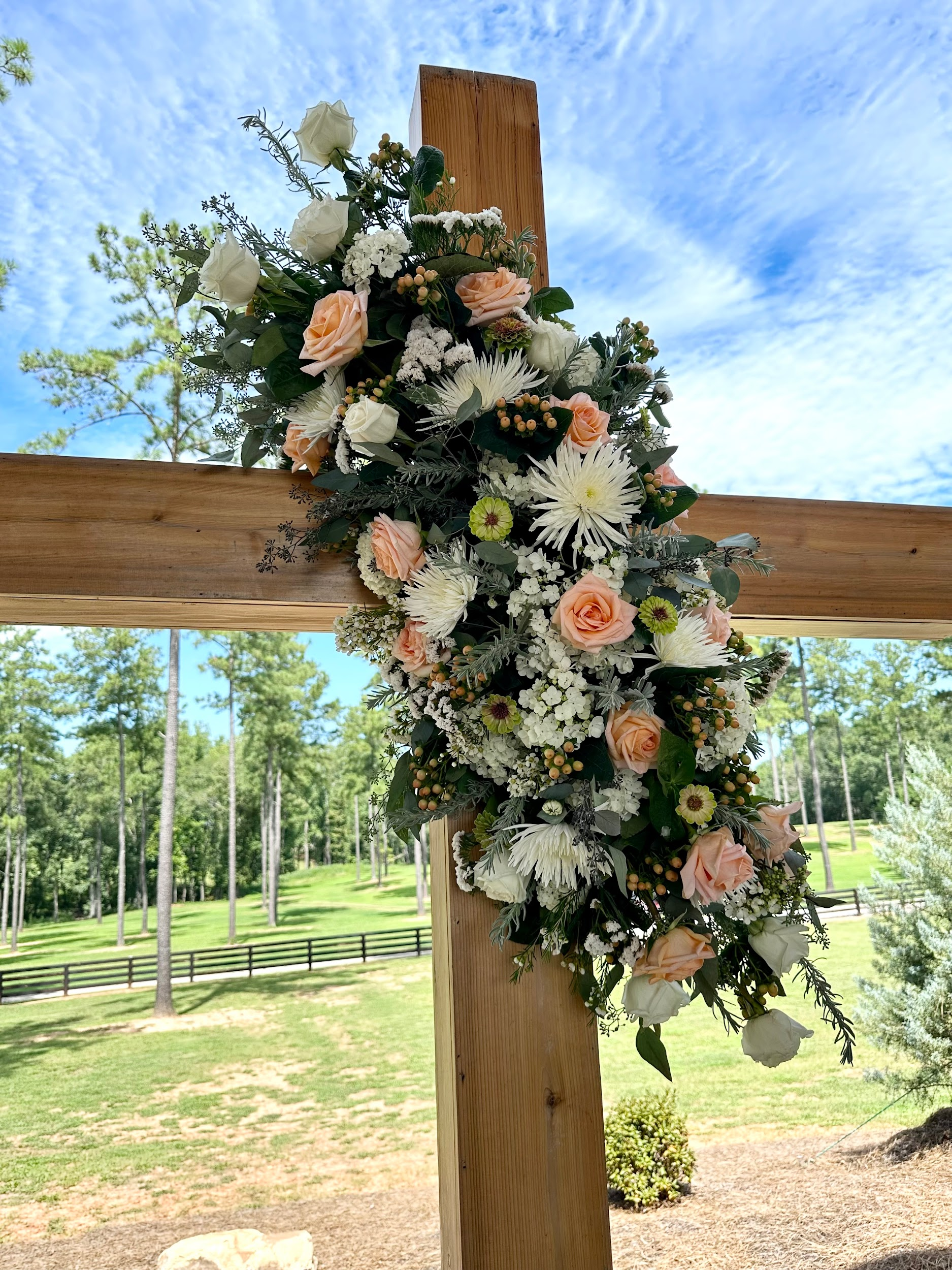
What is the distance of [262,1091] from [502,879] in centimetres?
515

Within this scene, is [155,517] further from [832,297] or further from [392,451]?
[832,297]

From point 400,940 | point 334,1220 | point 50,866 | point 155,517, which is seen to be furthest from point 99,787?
point 155,517

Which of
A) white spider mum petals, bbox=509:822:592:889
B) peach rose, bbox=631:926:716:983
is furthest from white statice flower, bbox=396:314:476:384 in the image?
peach rose, bbox=631:926:716:983

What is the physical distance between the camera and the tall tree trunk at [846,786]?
6.89m

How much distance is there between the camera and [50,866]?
6168 mm

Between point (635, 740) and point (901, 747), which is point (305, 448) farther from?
point (901, 747)

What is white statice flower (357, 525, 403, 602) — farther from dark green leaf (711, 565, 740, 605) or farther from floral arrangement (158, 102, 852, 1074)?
dark green leaf (711, 565, 740, 605)

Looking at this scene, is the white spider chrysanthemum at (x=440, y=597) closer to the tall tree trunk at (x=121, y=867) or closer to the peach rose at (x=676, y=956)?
the peach rose at (x=676, y=956)

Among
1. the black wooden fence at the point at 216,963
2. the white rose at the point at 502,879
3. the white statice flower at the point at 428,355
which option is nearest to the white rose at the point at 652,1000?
the white rose at the point at 502,879

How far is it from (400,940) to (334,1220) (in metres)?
2.67

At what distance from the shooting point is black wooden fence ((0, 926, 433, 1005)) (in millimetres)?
5676

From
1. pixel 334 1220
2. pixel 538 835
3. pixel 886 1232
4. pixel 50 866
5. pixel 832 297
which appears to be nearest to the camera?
pixel 538 835

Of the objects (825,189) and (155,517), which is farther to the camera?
(825,189)

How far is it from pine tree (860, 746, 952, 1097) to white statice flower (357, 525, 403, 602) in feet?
13.8
